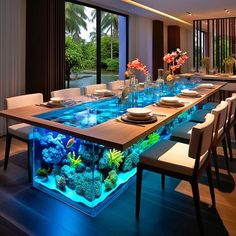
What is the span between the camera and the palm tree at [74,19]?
5.88m

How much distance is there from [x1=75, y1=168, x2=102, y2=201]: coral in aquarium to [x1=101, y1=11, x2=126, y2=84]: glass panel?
495 centimetres

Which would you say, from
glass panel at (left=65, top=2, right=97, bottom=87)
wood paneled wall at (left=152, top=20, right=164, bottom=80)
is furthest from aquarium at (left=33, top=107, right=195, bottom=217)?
wood paneled wall at (left=152, top=20, right=164, bottom=80)

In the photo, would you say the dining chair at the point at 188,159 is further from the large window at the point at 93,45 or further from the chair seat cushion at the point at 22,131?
the large window at the point at 93,45

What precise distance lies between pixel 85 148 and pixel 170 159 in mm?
656

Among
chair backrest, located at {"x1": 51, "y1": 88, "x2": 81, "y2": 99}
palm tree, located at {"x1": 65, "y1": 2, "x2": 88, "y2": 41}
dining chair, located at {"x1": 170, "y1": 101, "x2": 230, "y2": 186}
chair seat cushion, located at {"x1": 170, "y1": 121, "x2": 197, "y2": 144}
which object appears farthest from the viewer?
palm tree, located at {"x1": 65, "y1": 2, "x2": 88, "y2": 41}

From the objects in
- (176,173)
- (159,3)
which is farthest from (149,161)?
(159,3)

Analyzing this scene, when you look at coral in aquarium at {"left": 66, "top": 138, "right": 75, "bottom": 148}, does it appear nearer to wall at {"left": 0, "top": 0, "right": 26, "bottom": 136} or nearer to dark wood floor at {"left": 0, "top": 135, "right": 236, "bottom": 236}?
dark wood floor at {"left": 0, "top": 135, "right": 236, "bottom": 236}

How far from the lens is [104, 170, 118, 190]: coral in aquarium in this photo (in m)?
2.45

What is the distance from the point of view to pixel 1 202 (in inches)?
97.7

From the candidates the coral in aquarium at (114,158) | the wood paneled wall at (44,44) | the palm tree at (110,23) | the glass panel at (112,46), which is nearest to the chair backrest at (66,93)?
the wood paneled wall at (44,44)

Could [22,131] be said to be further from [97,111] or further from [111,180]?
[111,180]

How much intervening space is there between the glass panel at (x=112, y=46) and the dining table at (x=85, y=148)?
14.0 ft

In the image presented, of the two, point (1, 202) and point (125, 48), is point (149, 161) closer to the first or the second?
point (1, 202)

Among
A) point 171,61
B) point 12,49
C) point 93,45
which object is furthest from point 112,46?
point 171,61
